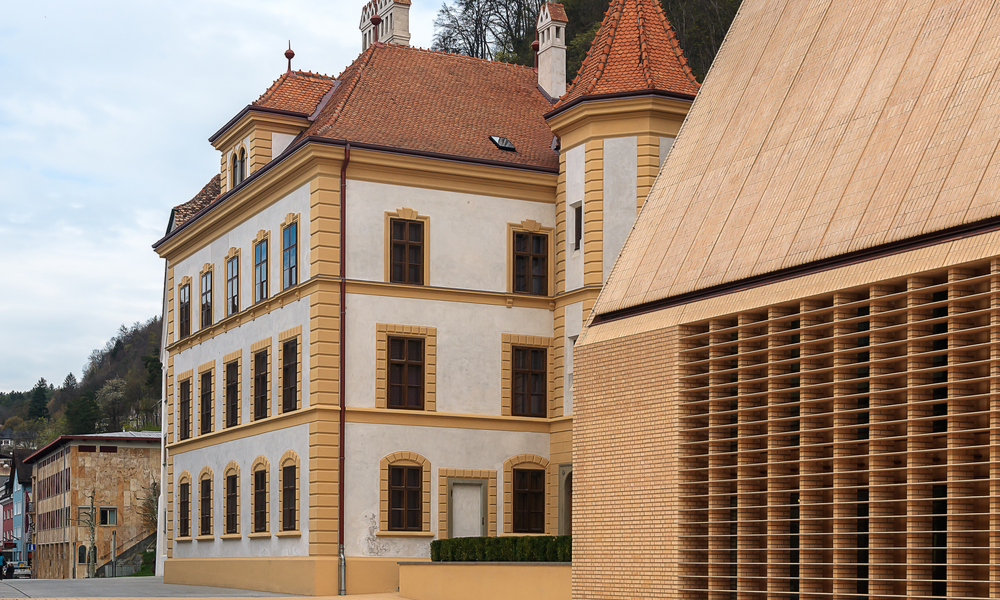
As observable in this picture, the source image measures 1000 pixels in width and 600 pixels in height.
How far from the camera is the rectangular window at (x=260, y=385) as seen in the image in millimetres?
37500

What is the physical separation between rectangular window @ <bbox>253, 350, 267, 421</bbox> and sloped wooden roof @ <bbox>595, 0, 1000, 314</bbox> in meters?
17.8

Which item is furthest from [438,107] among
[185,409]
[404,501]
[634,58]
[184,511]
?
[184,511]

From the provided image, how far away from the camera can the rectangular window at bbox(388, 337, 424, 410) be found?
3466 centimetres

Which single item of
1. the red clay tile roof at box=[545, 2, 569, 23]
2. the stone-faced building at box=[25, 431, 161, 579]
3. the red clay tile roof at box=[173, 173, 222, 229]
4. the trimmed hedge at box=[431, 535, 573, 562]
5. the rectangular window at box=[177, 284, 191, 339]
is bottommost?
the stone-faced building at box=[25, 431, 161, 579]

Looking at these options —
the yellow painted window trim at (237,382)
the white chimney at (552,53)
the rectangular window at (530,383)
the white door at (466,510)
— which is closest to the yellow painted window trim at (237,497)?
the yellow painted window trim at (237,382)

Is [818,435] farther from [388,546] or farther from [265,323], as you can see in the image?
[265,323]

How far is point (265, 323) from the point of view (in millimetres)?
37656

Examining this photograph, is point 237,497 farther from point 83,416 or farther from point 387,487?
point 83,416

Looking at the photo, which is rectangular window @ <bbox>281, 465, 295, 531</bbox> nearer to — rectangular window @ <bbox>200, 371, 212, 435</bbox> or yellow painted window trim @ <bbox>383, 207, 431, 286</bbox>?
yellow painted window trim @ <bbox>383, 207, 431, 286</bbox>

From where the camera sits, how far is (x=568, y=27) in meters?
71.9

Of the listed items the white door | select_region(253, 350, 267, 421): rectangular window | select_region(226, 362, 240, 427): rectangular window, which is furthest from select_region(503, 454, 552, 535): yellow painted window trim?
select_region(226, 362, 240, 427): rectangular window

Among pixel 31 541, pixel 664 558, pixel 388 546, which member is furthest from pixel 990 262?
pixel 31 541

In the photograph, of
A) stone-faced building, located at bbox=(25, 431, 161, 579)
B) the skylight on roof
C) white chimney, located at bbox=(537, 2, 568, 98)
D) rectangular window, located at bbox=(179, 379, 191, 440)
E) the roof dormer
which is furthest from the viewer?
stone-faced building, located at bbox=(25, 431, 161, 579)

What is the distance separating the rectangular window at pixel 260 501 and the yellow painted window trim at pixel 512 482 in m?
6.72
